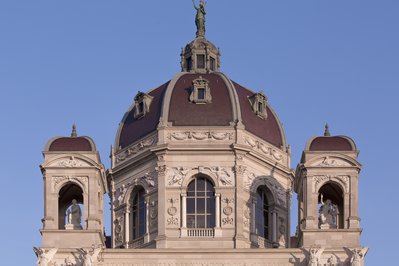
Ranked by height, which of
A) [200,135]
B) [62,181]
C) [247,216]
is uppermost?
[200,135]

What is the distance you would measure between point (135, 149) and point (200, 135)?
3902mm

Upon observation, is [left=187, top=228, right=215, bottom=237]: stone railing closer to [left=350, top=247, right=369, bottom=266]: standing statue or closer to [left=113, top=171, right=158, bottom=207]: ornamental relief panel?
[left=113, top=171, right=158, bottom=207]: ornamental relief panel

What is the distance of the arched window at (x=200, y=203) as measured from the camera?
381ft

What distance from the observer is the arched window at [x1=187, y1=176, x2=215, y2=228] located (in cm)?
11600

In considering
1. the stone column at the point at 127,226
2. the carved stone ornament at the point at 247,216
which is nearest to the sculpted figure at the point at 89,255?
the stone column at the point at 127,226

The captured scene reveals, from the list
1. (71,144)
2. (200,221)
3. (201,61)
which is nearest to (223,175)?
(200,221)

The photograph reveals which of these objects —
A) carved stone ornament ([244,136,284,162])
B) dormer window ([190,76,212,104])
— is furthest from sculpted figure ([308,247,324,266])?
dormer window ([190,76,212,104])

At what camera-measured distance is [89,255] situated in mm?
110750

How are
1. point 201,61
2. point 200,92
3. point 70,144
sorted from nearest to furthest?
point 70,144 → point 200,92 → point 201,61

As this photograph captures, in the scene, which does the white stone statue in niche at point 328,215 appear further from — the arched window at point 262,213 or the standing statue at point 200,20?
the standing statue at point 200,20

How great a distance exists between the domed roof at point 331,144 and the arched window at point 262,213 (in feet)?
18.1

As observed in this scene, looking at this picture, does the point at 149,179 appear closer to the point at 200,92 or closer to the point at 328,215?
the point at 200,92

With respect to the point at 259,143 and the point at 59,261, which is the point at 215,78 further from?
the point at 59,261

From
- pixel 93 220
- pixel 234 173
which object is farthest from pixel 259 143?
pixel 93 220
